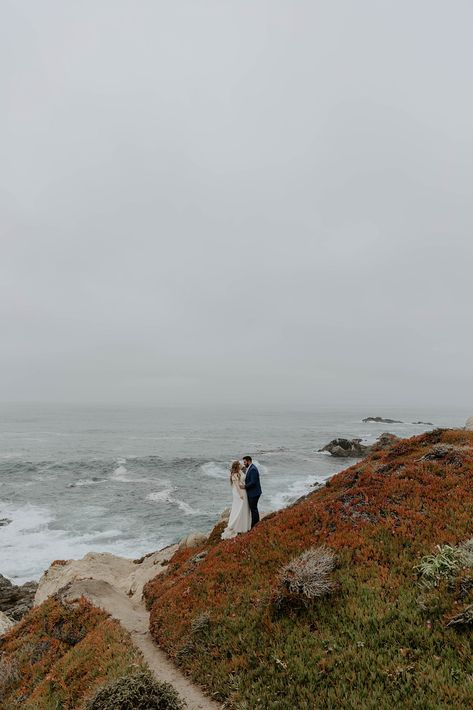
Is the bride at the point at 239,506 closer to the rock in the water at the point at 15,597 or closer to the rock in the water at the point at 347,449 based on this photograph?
the rock in the water at the point at 15,597

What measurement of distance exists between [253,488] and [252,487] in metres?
0.07

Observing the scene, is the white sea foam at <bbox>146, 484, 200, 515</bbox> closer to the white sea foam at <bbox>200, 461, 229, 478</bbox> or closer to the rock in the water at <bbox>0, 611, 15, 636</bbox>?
the white sea foam at <bbox>200, 461, 229, 478</bbox>

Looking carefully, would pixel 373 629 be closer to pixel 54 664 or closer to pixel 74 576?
pixel 54 664

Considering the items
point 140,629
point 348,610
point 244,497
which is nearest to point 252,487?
point 244,497

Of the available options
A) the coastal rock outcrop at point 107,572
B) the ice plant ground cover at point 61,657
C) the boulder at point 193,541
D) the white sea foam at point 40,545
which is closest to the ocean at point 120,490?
the white sea foam at point 40,545

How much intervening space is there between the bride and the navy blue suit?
0.60ft

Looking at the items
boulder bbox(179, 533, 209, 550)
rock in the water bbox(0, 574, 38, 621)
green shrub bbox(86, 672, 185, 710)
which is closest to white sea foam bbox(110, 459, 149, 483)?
rock in the water bbox(0, 574, 38, 621)

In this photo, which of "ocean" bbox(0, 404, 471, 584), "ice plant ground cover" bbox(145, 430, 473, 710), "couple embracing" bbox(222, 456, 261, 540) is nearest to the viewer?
"ice plant ground cover" bbox(145, 430, 473, 710)

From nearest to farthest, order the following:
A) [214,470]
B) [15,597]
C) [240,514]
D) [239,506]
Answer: [240,514], [239,506], [15,597], [214,470]

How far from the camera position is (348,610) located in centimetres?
874

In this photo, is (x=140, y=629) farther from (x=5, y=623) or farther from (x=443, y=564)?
(x=5, y=623)

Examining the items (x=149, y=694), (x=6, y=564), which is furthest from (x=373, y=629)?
(x=6, y=564)

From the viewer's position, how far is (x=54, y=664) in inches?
437

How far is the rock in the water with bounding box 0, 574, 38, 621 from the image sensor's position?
2258 cm
